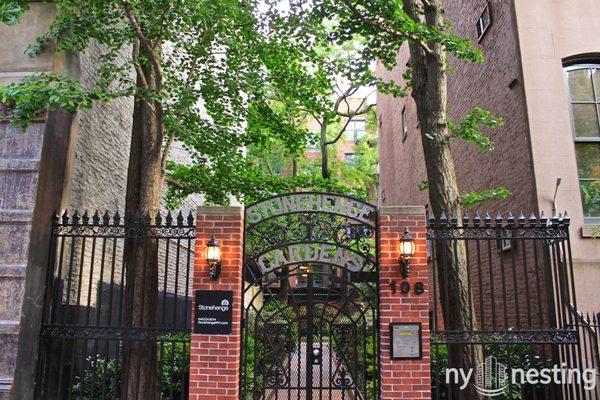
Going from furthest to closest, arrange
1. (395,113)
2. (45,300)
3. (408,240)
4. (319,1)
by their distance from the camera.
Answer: (395,113) → (319,1) → (45,300) → (408,240)

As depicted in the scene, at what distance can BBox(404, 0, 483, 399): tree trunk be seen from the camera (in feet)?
23.0

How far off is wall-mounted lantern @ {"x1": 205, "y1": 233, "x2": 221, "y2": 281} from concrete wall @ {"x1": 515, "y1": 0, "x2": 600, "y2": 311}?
5329mm

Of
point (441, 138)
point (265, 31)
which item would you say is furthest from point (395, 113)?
point (441, 138)

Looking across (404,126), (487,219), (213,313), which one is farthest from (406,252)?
(404,126)

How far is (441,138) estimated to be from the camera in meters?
7.94

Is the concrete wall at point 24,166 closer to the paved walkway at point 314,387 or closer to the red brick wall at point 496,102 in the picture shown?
the paved walkway at point 314,387

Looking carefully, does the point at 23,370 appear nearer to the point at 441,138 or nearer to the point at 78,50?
the point at 78,50

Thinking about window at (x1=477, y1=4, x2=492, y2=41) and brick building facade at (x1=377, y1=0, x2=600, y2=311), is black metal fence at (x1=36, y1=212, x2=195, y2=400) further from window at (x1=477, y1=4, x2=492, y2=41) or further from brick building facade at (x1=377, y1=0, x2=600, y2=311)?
window at (x1=477, y1=4, x2=492, y2=41)

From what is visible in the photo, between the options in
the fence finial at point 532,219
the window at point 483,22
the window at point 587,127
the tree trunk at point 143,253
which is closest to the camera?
the fence finial at point 532,219

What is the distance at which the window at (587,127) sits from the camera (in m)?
8.22

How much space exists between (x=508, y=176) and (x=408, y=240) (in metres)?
4.22

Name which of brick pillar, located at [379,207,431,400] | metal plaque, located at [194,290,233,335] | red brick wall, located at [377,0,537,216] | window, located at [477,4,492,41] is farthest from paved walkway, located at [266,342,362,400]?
window, located at [477,4,492,41]

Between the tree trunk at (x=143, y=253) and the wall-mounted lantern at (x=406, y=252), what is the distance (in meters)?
3.40

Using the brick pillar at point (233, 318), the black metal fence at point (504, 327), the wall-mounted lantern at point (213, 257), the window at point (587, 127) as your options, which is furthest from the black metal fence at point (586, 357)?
the wall-mounted lantern at point (213, 257)
